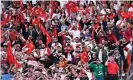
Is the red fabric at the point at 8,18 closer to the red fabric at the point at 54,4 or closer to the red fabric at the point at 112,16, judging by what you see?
the red fabric at the point at 54,4

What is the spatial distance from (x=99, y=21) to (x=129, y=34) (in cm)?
213

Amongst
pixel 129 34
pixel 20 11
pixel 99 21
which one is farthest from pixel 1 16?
pixel 129 34

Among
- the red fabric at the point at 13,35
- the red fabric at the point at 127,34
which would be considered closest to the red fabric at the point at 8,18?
the red fabric at the point at 13,35

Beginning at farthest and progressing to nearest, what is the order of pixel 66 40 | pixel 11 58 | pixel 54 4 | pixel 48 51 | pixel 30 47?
pixel 54 4 < pixel 66 40 < pixel 30 47 < pixel 48 51 < pixel 11 58

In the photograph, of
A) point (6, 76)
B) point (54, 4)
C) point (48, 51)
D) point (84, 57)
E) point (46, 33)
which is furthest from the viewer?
point (54, 4)

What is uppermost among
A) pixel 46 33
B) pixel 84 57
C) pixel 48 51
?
pixel 46 33

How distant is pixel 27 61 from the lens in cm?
2606

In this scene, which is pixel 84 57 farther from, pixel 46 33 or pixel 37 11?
pixel 37 11

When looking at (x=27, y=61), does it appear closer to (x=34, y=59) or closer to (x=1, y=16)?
(x=34, y=59)

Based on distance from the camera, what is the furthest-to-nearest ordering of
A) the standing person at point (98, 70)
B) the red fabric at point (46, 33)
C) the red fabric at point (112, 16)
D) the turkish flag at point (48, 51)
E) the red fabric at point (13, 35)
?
1. the red fabric at point (112, 16)
2. the red fabric at point (13, 35)
3. the red fabric at point (46, 33)
4. the turkish flag at point (48, 51)
5. the standing person at point (98, 70)

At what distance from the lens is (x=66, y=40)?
1091 inches

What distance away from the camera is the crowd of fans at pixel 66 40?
25062mm

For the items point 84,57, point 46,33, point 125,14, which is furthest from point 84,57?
point 125,14

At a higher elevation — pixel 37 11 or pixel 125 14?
pixel 37 11
